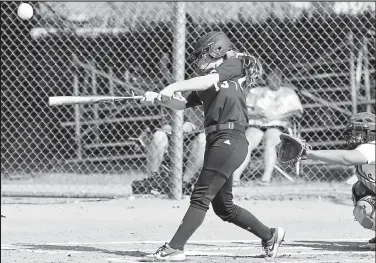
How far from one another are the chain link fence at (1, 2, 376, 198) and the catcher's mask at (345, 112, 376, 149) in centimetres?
412

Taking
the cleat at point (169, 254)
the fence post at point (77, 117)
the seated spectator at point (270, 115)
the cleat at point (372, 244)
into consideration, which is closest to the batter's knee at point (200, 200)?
the cleat at point (169, 254)

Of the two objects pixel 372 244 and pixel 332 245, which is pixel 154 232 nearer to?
pixel 332 245

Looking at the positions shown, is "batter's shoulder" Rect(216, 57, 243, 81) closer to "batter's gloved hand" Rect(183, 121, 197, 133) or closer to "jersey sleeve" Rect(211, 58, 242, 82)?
"jersey sleeve" Rect(211, 58, 242, 82)

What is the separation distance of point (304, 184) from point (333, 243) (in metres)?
3.77

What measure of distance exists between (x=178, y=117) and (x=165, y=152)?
761mm

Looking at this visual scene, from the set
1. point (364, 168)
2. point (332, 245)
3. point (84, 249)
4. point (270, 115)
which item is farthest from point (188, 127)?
point (364, 168)

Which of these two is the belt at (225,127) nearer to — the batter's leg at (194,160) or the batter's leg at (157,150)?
the batter's leg at (194,160)

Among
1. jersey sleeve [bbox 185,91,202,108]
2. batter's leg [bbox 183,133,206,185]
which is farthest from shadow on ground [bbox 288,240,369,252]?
batter's leg [bbox 183,133,206,185]

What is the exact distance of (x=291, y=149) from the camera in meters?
5.14

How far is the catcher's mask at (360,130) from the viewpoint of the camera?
239 inches

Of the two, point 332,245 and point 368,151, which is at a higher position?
point 368,151

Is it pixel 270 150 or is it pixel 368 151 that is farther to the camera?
pixel 270 150

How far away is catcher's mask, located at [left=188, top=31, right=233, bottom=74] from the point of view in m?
5.86

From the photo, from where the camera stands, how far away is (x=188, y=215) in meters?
5.68
